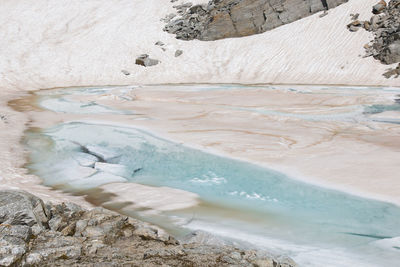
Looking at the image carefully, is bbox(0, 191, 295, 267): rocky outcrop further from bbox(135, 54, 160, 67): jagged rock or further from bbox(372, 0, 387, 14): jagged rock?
bbox(372, 0, 387, 14): jagged rock

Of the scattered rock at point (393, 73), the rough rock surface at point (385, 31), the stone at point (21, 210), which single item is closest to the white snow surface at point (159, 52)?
the scattered rock at point (393, 73)

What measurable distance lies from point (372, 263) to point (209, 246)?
176cm

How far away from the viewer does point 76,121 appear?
40.7ft

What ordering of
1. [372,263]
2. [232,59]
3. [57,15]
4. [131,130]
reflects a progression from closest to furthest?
[372,263]
[131,130]
[232,59]
[57,15]

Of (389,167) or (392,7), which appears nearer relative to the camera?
(389,167)

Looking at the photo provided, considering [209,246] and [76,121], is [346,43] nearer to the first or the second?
[76,121]

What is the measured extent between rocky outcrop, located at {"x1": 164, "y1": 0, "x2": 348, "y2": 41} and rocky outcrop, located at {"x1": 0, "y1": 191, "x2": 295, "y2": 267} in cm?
3076

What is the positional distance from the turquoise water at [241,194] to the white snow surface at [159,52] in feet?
58.3

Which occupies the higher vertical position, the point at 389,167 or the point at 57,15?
the point at 57,15

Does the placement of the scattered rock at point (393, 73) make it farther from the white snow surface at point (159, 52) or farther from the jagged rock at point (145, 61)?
the jagged rock at point (145, 61)

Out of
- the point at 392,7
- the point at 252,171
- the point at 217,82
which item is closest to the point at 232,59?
the point at 217,82

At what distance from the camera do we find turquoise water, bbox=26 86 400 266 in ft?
14.5

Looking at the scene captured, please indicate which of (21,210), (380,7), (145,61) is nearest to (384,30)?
(380,7)

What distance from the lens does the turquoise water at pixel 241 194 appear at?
14.5ft
